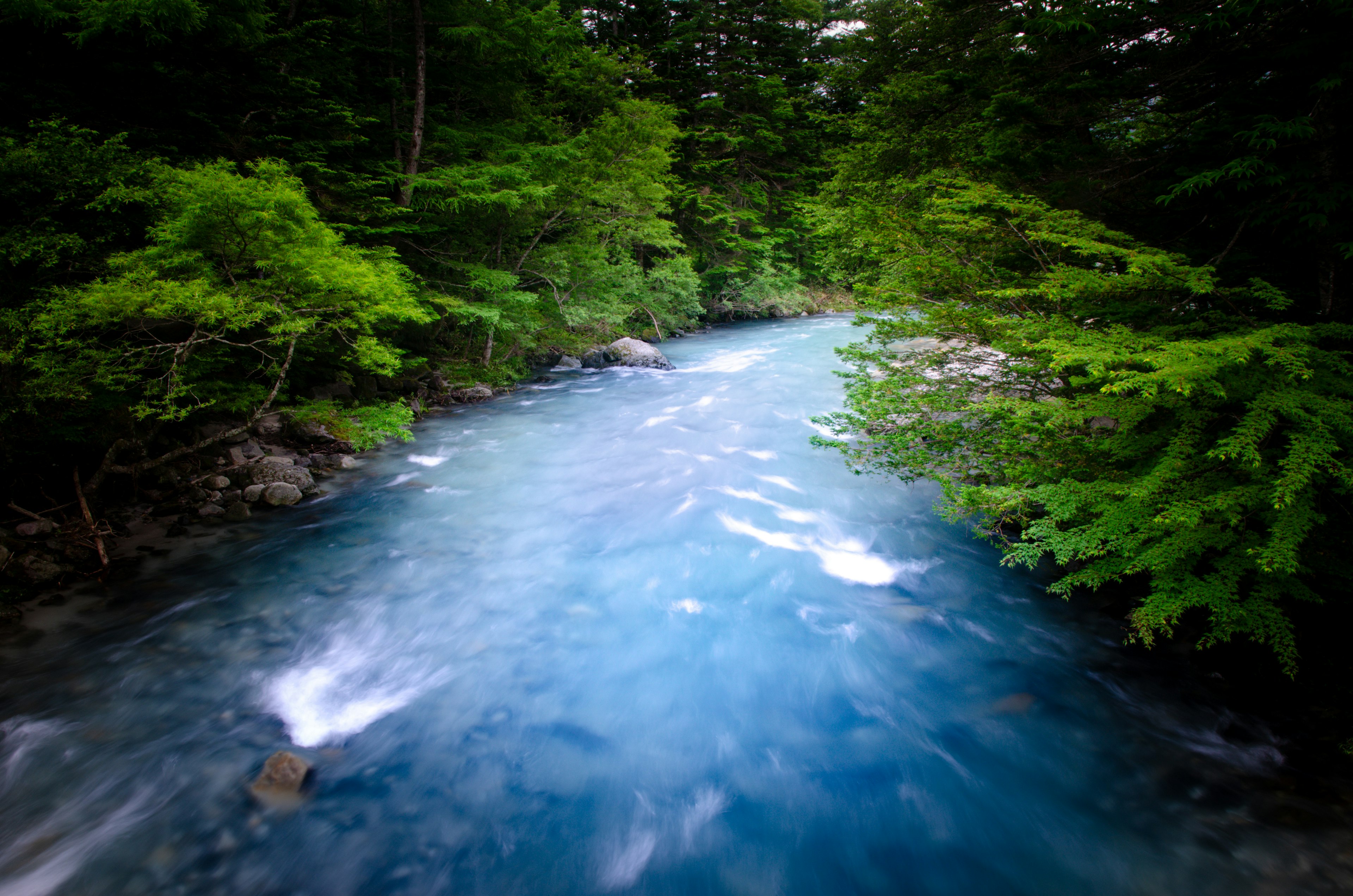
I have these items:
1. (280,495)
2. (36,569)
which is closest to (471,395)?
(280,495)

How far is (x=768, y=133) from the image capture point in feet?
77.3

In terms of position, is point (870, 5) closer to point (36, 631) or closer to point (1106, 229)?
point (1106, 229)

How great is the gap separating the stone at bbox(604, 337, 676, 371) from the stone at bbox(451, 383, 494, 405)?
4583 mm

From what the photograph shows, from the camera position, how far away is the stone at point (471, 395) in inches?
469

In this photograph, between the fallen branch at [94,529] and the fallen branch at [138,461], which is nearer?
the fallen branch at [94,529]

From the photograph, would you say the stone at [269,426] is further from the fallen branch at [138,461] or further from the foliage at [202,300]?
the fallen branch at [138,461]

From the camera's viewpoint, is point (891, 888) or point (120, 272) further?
point (120, 272)

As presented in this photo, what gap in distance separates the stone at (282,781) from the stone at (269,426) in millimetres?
6328

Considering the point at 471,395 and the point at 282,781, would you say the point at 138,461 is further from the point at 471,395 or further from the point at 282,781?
the point at 471,395

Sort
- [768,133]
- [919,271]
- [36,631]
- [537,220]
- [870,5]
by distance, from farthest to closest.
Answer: [768,133], [870,5], [537,220], [919,271], [36,631]

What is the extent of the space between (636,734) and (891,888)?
5.79 feet

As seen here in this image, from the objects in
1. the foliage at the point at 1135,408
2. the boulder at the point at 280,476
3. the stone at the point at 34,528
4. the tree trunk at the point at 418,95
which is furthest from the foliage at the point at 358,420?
the foliage at the point at 1135,408

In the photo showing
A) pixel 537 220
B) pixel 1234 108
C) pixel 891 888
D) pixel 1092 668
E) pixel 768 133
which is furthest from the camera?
pixel 768 133

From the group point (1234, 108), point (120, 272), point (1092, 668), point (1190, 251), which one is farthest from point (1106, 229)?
point (120, 272)
